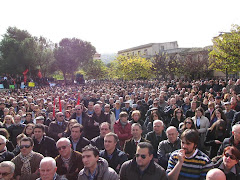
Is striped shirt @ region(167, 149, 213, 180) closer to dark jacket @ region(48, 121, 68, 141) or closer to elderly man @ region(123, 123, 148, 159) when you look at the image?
elderly man @ region(123, 123, 148, 159)

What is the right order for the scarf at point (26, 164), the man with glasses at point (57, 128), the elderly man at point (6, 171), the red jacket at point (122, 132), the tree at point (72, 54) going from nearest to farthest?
the elderly man at point (6, 171), the scarf at point (26, 164), the red jacket at point (122, 132), the man with glasses at point (57, 128), the tree at point (72, 54)

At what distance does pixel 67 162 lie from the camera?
12.5 feet

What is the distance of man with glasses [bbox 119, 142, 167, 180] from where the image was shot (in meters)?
3.01

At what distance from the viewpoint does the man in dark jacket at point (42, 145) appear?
4.84 meters

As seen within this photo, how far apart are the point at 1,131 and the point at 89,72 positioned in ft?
147

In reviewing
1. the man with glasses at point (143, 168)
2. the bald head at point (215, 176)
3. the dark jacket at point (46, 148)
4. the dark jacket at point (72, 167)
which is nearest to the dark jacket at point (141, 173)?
the man with glasses at point (143, 168)

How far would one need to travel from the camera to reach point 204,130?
6227mm

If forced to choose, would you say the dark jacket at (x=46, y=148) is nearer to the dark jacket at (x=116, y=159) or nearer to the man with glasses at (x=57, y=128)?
the man with glasses at (x=57, y=128)

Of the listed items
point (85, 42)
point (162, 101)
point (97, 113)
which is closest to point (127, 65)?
point (85, 42)

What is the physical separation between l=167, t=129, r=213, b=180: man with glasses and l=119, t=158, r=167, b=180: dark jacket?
5.4 inches

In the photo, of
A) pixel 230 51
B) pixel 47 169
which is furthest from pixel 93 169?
pixel 230 51

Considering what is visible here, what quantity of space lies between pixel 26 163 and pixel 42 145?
39.4 inches

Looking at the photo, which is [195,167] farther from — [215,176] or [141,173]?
[141,173]

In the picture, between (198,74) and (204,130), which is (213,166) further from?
(198,74)
